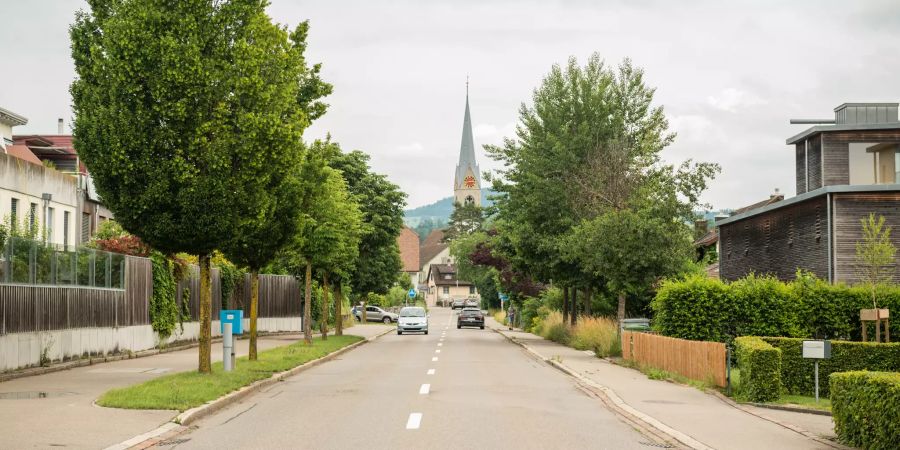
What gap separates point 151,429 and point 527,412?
5.85 meters

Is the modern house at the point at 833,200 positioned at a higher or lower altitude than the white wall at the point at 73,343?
higher

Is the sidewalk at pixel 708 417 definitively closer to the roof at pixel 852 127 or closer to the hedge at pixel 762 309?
the hedge at pixel 762 309

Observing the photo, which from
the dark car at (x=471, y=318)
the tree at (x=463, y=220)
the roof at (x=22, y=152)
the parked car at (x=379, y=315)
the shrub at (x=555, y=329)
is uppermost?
the tree at (x=463, y=220)

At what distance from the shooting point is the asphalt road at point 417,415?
39.3ft

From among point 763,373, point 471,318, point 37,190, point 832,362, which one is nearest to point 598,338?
point 832,362

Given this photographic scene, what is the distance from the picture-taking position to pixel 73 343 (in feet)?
86.3

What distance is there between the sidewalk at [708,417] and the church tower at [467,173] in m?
144

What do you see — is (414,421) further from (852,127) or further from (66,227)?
(66,227)

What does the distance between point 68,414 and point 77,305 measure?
44.8ft

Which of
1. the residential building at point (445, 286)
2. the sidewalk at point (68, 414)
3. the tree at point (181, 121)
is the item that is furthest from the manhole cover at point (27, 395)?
the residential building at point (445, 286)

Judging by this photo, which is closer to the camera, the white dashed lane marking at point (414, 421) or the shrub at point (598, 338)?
the white dashed lane marking at point (414, 421)

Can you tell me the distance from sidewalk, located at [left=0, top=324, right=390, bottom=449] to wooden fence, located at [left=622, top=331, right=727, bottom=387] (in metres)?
11.0

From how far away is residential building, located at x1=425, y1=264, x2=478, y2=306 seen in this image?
172m

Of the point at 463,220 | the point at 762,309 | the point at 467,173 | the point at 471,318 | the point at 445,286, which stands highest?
the point at 467,173
